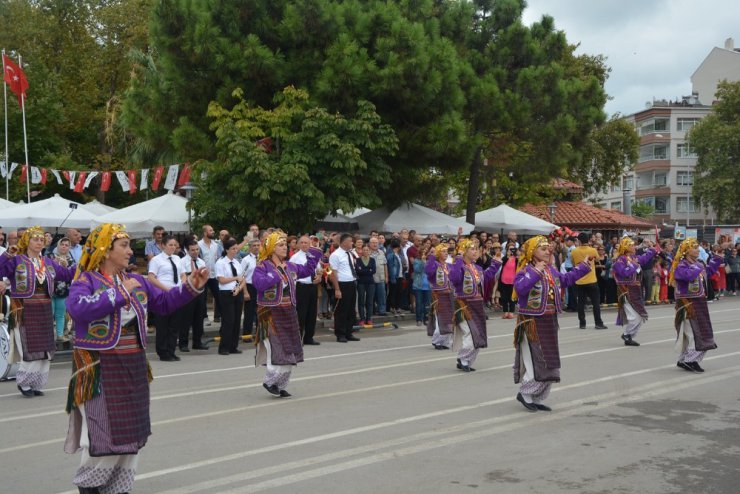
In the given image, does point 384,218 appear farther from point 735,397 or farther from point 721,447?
point 721,447

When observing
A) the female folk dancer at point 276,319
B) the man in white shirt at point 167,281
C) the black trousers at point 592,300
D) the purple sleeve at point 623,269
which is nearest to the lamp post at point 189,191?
the man in white shirt at point 167,281

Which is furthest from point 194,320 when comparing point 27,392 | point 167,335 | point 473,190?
point 473,190

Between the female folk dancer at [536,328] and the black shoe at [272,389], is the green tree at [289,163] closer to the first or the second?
the black shoe at [272,389]

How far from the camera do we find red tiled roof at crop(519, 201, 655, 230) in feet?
129

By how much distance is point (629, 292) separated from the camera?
14.4m

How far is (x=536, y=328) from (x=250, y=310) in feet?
23.5

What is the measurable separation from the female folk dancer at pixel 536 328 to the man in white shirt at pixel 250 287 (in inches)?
235

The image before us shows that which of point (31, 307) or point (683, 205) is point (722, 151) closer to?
point (683, 205)

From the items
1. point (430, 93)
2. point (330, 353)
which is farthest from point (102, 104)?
point (330, 353)

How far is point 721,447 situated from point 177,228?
16.4 metres

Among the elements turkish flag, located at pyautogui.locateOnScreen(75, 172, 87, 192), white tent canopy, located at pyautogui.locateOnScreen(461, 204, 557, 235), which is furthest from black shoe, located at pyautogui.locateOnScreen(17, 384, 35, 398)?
white tent canopy, located at pyautogui.locateOnScreen(461, 204, 557, 235)

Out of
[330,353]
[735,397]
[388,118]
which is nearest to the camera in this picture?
[735,397]

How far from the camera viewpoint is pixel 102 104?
128 feet

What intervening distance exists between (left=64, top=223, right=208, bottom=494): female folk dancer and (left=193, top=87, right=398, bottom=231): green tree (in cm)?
1313
